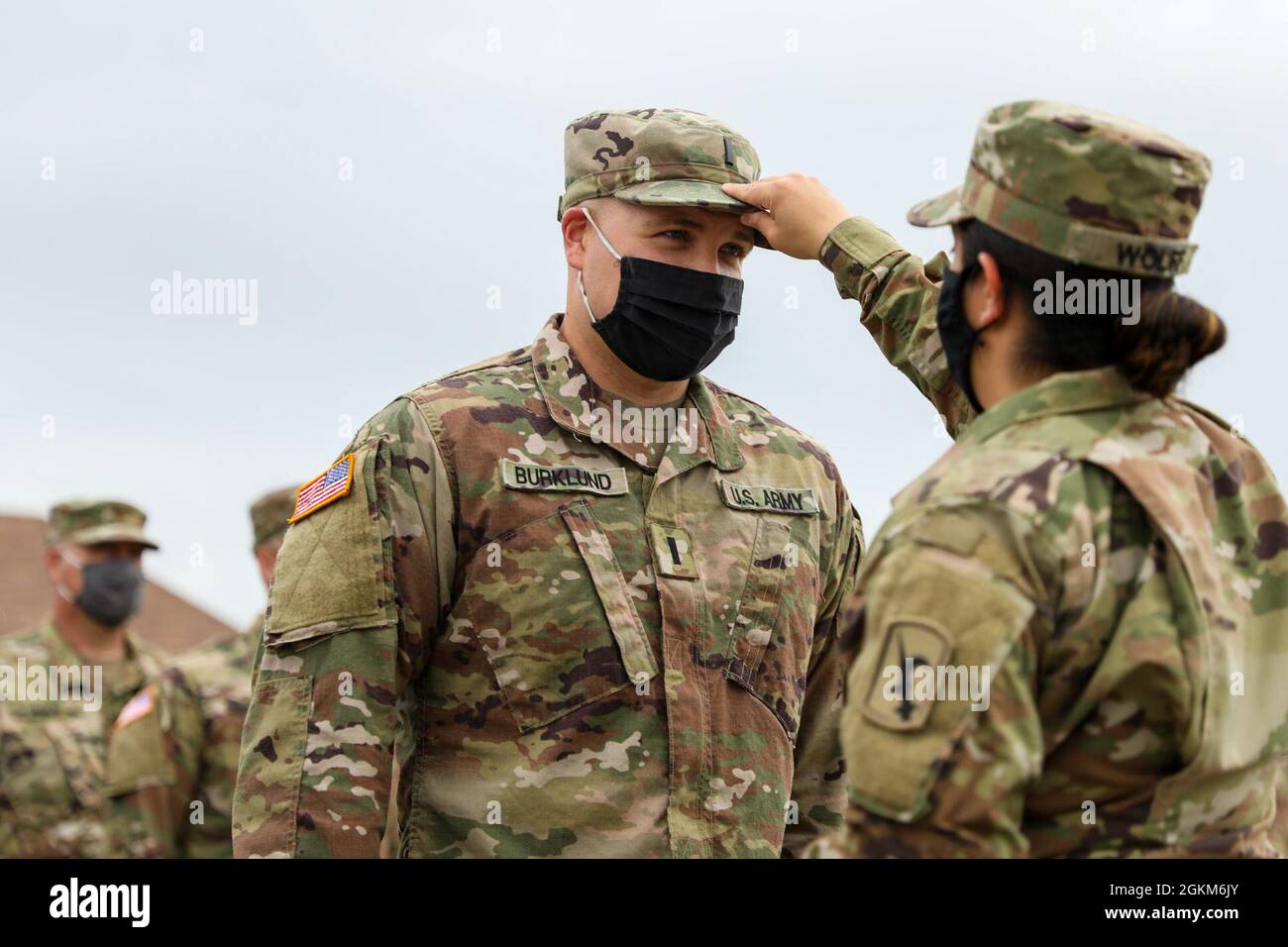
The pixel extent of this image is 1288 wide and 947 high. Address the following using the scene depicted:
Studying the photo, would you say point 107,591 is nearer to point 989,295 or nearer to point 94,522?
point 94,522

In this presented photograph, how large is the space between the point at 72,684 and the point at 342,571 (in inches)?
212

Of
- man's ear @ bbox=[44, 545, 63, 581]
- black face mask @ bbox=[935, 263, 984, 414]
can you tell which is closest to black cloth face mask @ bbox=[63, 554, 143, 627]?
man's ear @ bbox=[44, 545, 63, 581]

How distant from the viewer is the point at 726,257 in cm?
480

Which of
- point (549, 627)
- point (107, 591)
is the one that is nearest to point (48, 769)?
point (107, 591)

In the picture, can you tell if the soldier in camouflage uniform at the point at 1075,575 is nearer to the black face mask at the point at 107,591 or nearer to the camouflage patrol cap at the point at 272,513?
the camouflage patrol cap at the point at 272,513

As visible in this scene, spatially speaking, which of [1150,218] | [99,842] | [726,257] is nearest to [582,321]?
[726,257]

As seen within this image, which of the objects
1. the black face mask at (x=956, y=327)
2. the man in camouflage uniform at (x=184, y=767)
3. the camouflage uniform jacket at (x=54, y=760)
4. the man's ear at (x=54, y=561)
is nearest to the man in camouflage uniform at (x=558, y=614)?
the black face mask at (x=956, y=327)

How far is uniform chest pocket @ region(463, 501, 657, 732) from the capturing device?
4.34m

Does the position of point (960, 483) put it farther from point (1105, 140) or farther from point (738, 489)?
point (738, 489)

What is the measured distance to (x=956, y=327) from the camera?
3.28 metres

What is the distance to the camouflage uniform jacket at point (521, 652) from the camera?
13.9 ft

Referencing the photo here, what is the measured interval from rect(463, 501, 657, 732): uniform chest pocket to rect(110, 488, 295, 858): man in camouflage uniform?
3209 millimetres

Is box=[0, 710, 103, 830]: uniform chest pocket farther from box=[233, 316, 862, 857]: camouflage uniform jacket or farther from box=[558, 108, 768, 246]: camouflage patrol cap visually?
box=[558, 108, 768, 246]: camouflage patrol cap

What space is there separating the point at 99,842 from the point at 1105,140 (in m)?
6.79
